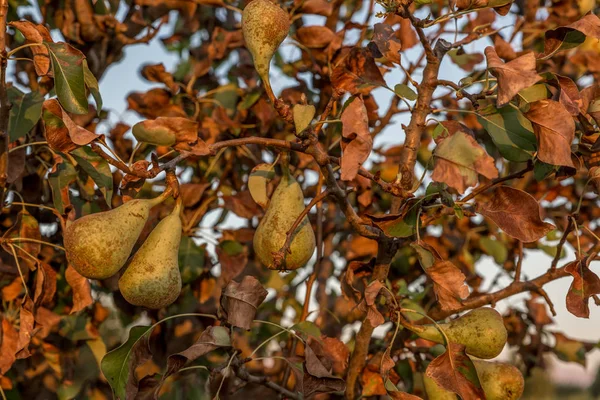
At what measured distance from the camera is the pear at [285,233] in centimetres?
115

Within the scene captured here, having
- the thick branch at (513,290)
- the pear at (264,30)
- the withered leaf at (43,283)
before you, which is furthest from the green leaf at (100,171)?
the thick branch at (513,290)

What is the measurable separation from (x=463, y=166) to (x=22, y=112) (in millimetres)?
992

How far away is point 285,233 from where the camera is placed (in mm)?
1147

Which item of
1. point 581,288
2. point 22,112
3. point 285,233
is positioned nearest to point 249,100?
point 22,112

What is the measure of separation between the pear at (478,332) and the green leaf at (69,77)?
658mm

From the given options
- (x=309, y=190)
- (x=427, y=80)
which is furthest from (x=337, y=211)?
(x=427, y=80)

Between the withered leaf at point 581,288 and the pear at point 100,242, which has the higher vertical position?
the withered leaf at point 581,288

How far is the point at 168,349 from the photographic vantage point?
199cm

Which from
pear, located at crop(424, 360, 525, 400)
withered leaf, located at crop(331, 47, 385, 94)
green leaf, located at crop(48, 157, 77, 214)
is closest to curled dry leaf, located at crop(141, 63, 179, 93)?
green leaf, located at crop(48, 157, 77, 214)

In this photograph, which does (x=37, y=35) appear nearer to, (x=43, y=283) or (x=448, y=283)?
(x=43, y=283)

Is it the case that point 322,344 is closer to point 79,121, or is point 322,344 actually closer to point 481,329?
point 481,329

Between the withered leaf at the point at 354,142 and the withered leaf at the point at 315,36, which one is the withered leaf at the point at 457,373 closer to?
the withered leaf at the point at 354,142

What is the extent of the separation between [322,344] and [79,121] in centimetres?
97

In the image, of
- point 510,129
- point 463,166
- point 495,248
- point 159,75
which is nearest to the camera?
point 463,166
